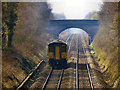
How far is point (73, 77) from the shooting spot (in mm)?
19344

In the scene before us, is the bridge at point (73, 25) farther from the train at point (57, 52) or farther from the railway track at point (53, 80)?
the railway track at point (53, 80)

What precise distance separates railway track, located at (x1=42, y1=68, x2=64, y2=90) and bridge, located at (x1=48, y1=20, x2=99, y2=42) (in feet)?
90.7

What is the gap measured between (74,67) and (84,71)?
2141 millimetres

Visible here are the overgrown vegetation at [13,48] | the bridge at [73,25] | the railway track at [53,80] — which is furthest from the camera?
the bridge at [73,25]

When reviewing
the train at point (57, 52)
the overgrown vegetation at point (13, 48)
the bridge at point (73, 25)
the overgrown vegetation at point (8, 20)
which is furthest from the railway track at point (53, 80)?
the bridge at point (73, 25)

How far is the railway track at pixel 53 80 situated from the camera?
53.8 ft

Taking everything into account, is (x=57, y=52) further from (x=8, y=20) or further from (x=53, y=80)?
(x=8, y=20)

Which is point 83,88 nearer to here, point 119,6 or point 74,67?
point 74,67

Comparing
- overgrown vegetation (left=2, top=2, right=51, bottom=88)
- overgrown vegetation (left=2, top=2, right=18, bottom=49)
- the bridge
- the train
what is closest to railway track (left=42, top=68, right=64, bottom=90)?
the train

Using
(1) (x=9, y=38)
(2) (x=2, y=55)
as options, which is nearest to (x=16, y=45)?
(1) (x=9, y=38)

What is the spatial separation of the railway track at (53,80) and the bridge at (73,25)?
2764 cm

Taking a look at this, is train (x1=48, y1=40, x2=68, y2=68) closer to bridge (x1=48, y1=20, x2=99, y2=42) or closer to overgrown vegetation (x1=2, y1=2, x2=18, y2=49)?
overgrown vegetation (x1=2, y1=2, x2=18, y2=49)

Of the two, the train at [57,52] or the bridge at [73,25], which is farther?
the bridge at [73,25]

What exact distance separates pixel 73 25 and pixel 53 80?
31.9 metres
